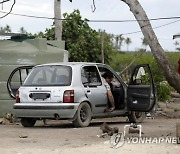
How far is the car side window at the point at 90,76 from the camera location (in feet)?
42.2

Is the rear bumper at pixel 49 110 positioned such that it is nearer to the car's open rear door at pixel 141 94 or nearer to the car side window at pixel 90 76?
the car side window at pixel 90 76

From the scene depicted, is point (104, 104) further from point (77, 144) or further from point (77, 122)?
point (77, 144)

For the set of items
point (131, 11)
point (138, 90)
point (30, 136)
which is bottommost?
point (30, 136)

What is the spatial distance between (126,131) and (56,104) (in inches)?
78.1

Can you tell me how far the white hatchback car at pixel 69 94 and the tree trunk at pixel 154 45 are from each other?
47 cm

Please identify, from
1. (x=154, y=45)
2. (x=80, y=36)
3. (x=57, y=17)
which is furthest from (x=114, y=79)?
(x=80, y=36)

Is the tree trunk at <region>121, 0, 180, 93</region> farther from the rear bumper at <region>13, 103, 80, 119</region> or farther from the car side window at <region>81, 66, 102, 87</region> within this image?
the rear bumper at <region>13, 103, 80, 119</region>

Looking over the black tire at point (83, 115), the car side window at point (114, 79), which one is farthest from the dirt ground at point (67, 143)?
the car side window at point (114, 79)

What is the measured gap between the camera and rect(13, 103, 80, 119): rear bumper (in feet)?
39.8

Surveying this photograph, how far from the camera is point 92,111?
12.9m

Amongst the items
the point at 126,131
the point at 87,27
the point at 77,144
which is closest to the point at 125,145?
the point at 77,144

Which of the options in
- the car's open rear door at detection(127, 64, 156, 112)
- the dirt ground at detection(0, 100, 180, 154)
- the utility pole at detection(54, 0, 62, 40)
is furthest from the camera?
the utility pole at detection(54, 0, 62, 40)

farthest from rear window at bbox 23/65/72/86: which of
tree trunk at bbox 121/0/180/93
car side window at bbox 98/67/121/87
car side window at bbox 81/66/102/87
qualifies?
tree trunk at bbox 121/0/180/93

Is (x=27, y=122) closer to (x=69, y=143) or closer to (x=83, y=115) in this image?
(x=83, y=115)
